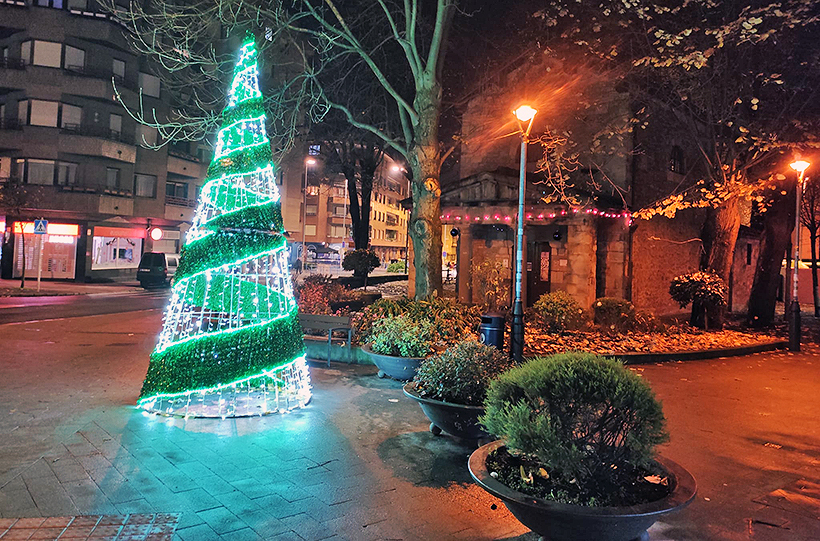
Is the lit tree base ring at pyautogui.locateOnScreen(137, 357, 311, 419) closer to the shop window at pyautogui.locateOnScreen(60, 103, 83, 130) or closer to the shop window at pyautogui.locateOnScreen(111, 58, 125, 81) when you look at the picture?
the shop window at pyautogui.locateOnScreen(60, 103, 83, 130)

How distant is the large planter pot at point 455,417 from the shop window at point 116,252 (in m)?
34.6

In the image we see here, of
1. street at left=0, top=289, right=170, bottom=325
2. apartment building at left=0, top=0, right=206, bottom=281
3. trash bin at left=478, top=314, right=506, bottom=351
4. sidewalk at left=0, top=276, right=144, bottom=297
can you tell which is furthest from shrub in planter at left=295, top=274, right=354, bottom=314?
apartment building at left=0, top=0, right=206, bottom=281

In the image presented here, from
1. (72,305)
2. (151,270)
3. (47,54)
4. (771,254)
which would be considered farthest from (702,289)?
(47,54)

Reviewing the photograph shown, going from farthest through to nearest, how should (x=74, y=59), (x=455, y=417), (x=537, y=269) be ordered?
1. (x=74, y=59)
2. (x=537, y=269)
3. (x=455, y=417)

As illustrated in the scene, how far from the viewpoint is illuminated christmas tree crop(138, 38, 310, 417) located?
6.77m

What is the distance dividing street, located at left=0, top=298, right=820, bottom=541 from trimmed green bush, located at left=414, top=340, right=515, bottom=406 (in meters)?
0.61

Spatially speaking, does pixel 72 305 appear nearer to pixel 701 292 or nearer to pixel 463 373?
pixel 463 373

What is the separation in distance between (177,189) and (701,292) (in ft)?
125

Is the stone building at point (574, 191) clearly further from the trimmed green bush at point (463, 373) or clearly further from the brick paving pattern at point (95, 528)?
the brick paving pattern at point (95, 528)

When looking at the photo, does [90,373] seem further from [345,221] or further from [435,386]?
[345,221]

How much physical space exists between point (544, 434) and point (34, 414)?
6.29 m

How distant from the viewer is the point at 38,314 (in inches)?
675

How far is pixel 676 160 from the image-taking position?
22016mm

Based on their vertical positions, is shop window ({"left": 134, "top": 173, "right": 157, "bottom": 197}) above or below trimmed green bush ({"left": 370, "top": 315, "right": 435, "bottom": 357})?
above
